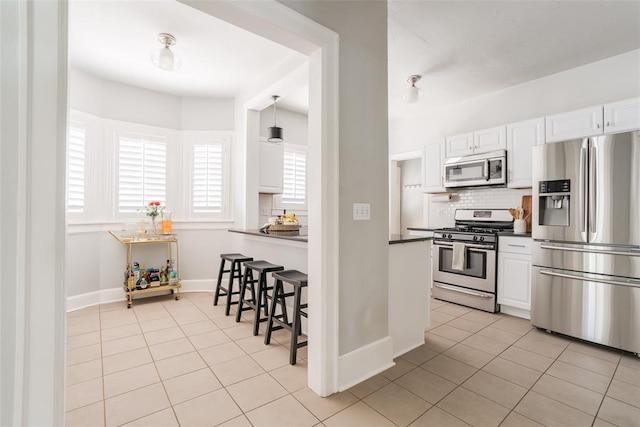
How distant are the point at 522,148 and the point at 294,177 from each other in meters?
3.22

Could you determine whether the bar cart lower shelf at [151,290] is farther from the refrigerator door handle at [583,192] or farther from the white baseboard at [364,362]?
the refrigerator door handle at [583,192]

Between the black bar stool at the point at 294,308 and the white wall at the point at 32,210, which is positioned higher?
the white wall at the point at 32,210

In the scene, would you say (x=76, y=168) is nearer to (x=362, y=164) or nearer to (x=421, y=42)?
(x=362, y=164)

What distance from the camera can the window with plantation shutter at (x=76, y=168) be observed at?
3486mm

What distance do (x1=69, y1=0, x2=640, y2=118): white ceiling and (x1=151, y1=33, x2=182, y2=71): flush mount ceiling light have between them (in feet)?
0.26

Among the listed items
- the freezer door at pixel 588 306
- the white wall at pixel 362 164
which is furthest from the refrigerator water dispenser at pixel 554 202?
the white wall at pixel 362 164

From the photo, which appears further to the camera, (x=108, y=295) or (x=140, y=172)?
(x=140, y=172)

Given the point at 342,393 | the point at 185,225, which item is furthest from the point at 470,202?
the point at 185,225

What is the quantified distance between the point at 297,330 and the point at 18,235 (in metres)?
1.82

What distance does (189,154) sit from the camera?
4.37 meters

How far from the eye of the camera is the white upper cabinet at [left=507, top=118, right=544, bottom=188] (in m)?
3.53

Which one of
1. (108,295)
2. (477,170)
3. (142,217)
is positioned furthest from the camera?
(142,217)

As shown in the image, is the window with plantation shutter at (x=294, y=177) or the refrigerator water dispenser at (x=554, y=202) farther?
the window with plantation shutter at (x=294, y=177)

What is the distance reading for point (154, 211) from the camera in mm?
4008
